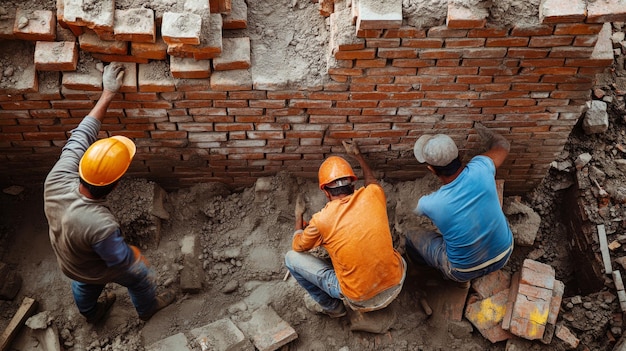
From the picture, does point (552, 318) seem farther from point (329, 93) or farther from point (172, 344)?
point (172, 344)

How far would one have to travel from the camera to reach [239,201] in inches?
182

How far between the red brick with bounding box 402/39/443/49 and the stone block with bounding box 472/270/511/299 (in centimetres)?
195

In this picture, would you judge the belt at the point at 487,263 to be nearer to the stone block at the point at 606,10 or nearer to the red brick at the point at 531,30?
the red brick at the point at 531,30

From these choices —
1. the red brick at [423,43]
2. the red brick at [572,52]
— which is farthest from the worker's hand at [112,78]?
the red brick at [572,52]

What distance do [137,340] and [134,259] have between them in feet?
2.43

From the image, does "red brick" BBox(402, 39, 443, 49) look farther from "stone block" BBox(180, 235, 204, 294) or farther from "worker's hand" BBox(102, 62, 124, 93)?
"stone block" BBox(180, 235, 204, 294)

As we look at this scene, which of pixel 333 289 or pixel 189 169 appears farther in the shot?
pixel 189 169

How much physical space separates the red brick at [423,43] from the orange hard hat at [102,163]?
2.04 metres

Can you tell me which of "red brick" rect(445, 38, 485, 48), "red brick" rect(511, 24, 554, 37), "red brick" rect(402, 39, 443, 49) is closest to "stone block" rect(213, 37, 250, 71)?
"red brick" rect(402, 39, 443, 49)

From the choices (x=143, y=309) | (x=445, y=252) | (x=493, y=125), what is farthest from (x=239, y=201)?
(x=493, y=125)

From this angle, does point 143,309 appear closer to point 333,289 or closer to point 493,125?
point 333,289

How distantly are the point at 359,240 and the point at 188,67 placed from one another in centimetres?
171

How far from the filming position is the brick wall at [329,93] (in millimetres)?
3471

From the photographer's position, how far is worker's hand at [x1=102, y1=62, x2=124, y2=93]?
3.62 metres
